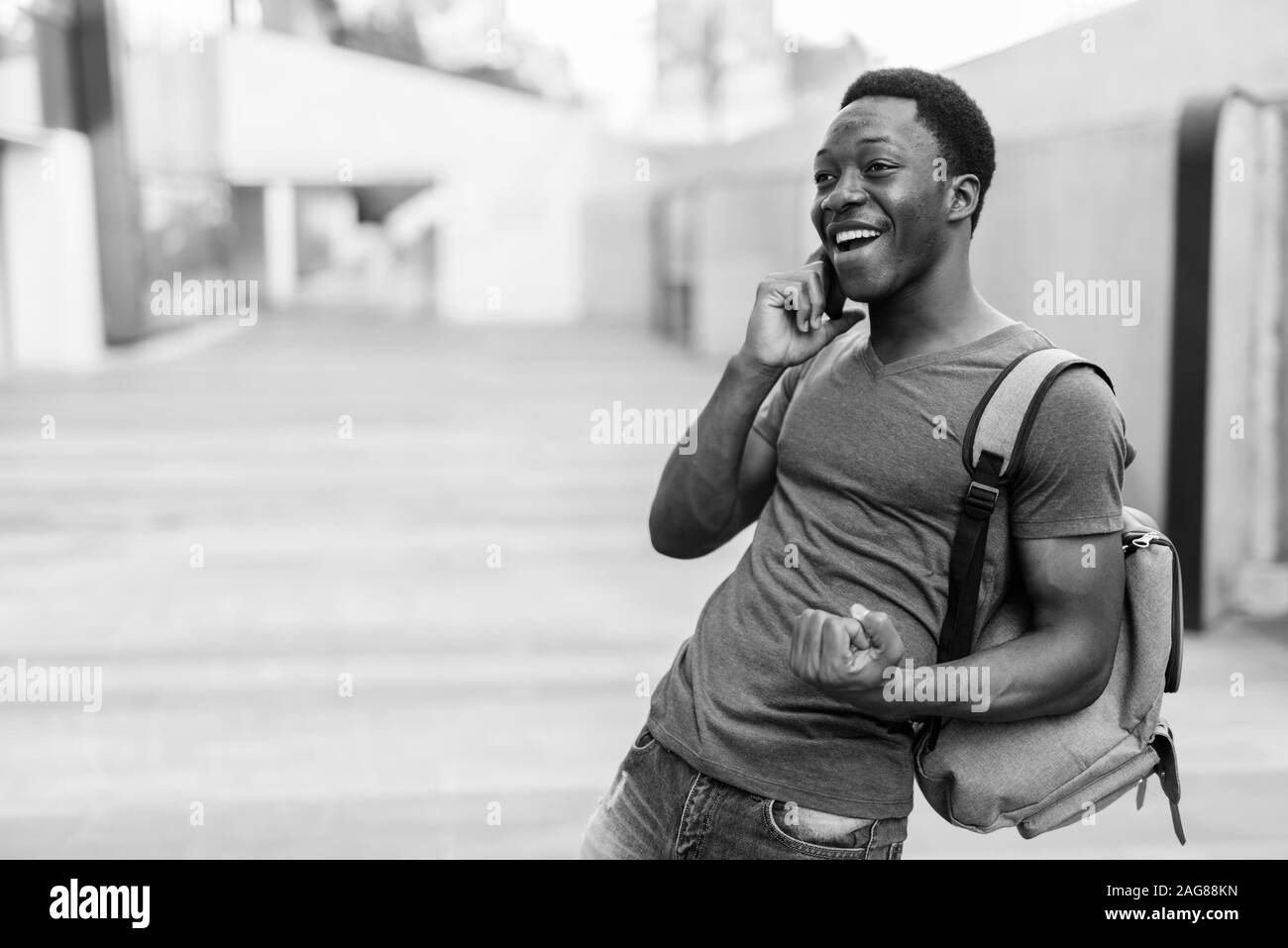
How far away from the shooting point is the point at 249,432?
1330cm

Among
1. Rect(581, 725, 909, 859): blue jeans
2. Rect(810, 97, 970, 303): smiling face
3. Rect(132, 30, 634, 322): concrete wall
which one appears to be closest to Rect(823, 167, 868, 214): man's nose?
Rect(810, 97, 970, 303): smiling face

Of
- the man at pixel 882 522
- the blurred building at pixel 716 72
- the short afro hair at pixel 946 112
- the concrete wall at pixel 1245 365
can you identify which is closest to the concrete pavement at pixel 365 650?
the concrete wall at pixel 1245 365

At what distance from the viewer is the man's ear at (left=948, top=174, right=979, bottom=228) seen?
6.38 feet

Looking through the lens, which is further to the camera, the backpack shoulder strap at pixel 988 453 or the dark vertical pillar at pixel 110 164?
the dark vertical pillar at pixel 110 164

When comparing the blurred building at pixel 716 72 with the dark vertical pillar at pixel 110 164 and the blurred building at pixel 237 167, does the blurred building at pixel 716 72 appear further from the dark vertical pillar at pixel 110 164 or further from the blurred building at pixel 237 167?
the dark vertical pillar at pixel 110 164

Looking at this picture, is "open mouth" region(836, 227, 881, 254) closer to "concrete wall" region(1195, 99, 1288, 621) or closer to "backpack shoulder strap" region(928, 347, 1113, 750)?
"backpack shoulder strap" region(928, 347, 1113, 750)

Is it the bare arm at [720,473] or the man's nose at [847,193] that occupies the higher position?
the man's nose at [847,193]

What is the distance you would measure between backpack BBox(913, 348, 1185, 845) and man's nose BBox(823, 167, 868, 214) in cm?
28

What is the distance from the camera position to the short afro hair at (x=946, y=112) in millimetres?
1920

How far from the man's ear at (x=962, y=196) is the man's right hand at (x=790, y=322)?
0.21 metres

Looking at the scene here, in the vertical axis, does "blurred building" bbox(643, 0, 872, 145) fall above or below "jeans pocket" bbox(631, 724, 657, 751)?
above
